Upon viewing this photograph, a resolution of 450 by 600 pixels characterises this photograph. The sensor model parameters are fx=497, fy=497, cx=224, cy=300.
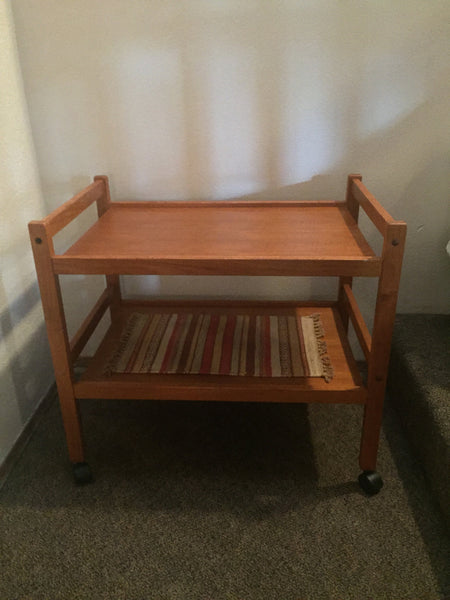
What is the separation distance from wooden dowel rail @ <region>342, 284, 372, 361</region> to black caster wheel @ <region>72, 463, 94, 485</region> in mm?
772

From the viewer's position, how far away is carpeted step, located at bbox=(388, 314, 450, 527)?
121cm

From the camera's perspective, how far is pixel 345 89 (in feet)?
4.69

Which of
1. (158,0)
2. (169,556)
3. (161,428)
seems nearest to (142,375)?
(161,428)

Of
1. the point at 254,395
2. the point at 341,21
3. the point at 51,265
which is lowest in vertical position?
the point at 254,395

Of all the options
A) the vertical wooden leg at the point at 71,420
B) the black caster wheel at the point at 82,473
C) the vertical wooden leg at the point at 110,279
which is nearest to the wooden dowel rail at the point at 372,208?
the vertical wooden leg at the point at 110,279

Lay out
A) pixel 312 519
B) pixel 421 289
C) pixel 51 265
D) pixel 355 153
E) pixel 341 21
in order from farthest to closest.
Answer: pixel 421 289, pixel 355 153, pixel 341 21, pixel 312 519, pixel 51 265

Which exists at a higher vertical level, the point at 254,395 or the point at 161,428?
the point at 254,395

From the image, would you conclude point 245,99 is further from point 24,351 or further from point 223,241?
point 24,351

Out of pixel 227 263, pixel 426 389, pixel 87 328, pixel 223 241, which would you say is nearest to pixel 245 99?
pixel 223 241

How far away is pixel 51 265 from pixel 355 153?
3.11 feet

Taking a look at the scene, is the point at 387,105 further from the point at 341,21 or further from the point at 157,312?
the point at 157,312

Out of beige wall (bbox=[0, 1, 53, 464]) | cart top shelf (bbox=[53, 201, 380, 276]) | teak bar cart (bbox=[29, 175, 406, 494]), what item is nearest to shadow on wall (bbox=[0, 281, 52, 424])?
beige wall (bbox=[0, 1, 53, 464])

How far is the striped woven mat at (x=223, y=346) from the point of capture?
51.0 inches

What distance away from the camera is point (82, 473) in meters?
1.29
